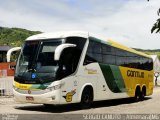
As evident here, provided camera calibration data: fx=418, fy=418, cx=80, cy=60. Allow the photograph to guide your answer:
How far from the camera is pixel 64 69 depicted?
15844mm

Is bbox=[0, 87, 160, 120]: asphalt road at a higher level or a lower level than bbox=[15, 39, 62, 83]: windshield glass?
lower

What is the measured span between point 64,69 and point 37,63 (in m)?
1.08

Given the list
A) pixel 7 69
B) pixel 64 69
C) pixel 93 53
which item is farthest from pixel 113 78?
pixel 7 69

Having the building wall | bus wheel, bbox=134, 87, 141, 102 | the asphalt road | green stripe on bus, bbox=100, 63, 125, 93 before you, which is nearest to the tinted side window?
green stripe on bus, bbox=100, 63, 125, 93

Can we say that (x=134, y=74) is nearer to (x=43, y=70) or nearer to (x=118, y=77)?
(x=118, y=77)

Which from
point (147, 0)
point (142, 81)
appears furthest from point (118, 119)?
point (142, 81)

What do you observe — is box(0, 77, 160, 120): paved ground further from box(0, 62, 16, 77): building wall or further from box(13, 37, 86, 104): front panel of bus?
box(0, 62, 16, 77): building wall

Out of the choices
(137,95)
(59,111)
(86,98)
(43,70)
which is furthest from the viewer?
(137,95)

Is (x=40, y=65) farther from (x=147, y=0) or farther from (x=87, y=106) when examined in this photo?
(x=147, y=0)

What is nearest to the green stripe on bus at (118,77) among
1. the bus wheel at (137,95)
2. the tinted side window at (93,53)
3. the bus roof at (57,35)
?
the tinted side window at (93,53)

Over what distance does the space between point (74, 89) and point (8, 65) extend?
46.5 metres

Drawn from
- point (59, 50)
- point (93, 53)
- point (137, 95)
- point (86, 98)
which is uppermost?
point (59, 50)

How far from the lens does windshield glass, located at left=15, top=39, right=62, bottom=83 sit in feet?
51.4

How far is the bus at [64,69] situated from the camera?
1559 centimetres
